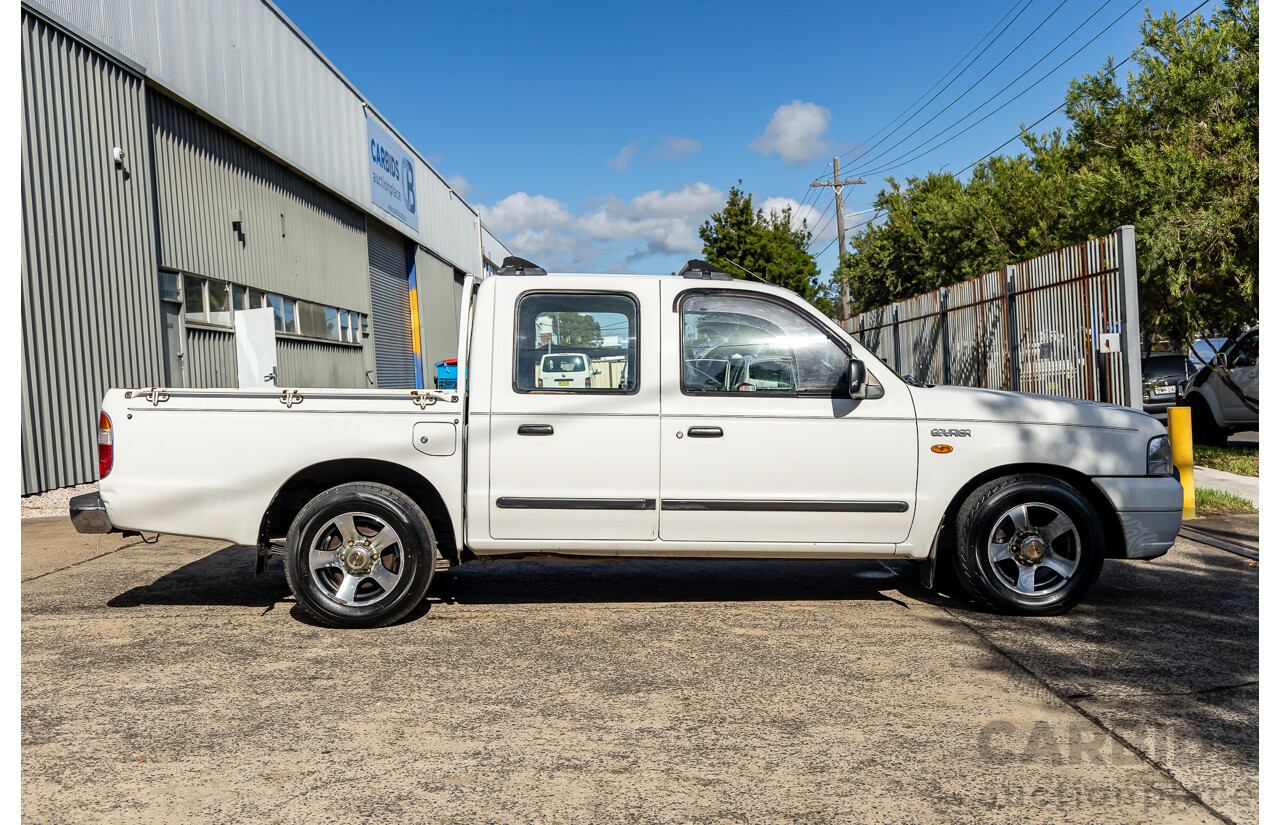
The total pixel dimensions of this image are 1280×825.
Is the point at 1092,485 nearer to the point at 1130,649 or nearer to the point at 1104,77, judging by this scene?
the point at 1130,649

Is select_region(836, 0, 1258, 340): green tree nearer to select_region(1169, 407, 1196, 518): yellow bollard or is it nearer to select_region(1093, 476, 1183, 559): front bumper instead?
select_region(1169, 407, 1196, 518): yellow bollard

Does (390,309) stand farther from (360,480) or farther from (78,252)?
(360,480)

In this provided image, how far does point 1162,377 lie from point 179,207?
60.3 feet

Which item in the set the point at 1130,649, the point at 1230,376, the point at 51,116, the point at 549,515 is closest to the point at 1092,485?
the point at 1130,649

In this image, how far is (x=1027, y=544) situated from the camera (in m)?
5.42

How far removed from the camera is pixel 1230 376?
13547mm

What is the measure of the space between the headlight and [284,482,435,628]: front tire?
4.18m

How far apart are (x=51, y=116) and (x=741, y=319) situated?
9.39 meters

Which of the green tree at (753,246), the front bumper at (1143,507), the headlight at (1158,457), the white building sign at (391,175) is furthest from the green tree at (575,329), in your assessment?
the green tree at (753,246)

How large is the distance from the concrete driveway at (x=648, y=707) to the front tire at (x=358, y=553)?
0.17 meters

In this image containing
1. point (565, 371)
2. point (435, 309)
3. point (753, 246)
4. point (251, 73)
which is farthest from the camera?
point (753, 246)

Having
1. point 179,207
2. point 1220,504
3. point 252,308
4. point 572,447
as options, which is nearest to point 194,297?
point 179,207

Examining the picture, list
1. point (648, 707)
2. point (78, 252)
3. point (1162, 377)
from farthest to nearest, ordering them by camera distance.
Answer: point (1162, 377), point (78, 252), point (648, 707)

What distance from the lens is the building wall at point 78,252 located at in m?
10.3
